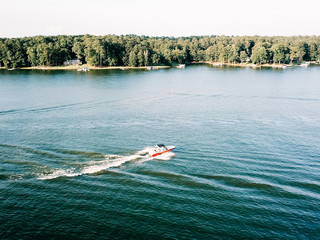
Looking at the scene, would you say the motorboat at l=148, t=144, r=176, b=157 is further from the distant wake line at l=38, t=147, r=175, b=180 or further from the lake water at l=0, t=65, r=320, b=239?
the lake water at l=0, t=65, r=320, b=239

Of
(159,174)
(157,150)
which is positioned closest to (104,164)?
(159,174)

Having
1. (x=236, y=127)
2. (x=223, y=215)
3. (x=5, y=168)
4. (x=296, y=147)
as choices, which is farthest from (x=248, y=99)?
(x=5, y=168)

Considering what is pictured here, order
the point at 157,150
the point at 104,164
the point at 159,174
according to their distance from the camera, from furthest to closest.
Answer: the point at 157,150 → the point at 104,164 → the point at 159,174

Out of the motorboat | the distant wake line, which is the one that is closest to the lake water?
the distant wake line

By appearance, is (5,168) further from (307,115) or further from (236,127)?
(307,115)

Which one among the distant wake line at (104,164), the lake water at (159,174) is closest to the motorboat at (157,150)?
the distant wake line at (104,164)

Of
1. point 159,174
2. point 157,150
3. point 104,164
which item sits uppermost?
point 157,150

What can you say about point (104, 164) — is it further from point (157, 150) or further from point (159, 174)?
point (157, 150)
